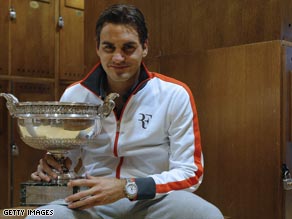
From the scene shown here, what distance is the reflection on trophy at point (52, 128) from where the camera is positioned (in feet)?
3.78

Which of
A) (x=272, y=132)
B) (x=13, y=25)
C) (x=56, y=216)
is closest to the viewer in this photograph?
(x=56, y=216)

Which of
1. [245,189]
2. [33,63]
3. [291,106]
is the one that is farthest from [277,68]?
[33,63]

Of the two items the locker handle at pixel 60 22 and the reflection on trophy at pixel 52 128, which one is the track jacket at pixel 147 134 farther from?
the locker handle at pixel 60 22

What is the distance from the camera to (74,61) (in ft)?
11.0

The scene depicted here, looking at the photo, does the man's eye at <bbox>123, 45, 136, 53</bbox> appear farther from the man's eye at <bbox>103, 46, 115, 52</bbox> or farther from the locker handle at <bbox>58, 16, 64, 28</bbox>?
the locker handle at <bbox>58, 16, 64, 28</bbox>

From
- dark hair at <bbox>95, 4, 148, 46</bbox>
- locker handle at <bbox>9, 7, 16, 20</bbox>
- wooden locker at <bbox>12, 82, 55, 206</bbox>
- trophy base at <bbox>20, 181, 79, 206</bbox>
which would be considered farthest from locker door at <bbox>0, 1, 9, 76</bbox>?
trophy base at <bbox>20, 181, 79, 206</bbox>

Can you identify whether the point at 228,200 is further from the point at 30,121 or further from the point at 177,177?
the point at 30,121

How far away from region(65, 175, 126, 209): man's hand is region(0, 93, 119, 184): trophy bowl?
0.09 meters

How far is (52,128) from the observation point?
115 cm

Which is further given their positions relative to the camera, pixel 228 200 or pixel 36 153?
pixel 36 153

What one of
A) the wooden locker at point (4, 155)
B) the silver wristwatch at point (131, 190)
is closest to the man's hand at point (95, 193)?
the silver wristwatch at point (131, 190)

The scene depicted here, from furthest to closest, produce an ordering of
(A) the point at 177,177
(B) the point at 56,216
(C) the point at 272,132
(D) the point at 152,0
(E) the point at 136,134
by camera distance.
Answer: (D) the point at 152,0 → (C) the point at 272,132 → (E) the point at 136,134 → (A) the point at 177,177 → (B) the point at 56,216

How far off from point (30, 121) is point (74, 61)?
7.38 feet

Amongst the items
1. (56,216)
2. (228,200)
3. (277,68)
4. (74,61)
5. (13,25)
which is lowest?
(228,200)
